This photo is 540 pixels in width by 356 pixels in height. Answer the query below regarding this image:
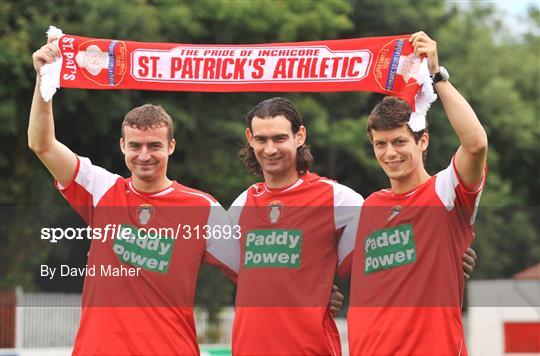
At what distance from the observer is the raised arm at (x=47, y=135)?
230 inches

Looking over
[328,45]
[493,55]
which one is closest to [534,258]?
[493,55]

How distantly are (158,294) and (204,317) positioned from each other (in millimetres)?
13672

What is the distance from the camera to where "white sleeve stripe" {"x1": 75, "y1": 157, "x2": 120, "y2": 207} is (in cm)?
611

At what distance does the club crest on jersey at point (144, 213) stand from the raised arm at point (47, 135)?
0.46 meters

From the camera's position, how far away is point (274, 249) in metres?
5.91

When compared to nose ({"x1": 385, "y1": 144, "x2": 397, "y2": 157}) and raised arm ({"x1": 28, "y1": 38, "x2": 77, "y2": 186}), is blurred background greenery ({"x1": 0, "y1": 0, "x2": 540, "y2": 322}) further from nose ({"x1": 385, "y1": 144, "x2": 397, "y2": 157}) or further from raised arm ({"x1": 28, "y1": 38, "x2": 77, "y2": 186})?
nose ({"x1": 385, "y1": 144, "x2": 397, "y2": 157})

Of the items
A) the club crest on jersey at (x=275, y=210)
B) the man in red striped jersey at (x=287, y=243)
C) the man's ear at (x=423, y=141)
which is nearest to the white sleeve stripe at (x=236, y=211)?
the man in red striped jersey at (x=287, y=243)

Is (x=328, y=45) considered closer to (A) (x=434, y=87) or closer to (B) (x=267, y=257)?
(A) (x=434, y=87)

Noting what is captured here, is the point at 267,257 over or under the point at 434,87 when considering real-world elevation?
under

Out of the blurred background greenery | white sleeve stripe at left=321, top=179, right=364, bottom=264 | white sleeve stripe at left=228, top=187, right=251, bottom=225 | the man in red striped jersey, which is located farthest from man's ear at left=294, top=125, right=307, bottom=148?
the blurred background greenery

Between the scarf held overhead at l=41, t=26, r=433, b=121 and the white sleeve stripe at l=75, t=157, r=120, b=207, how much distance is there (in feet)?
1.69

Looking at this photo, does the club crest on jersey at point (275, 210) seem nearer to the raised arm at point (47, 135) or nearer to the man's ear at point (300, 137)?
the man's ear at point (300, 137)

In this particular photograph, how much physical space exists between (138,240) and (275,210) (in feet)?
2.69

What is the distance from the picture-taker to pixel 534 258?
22.5 m
